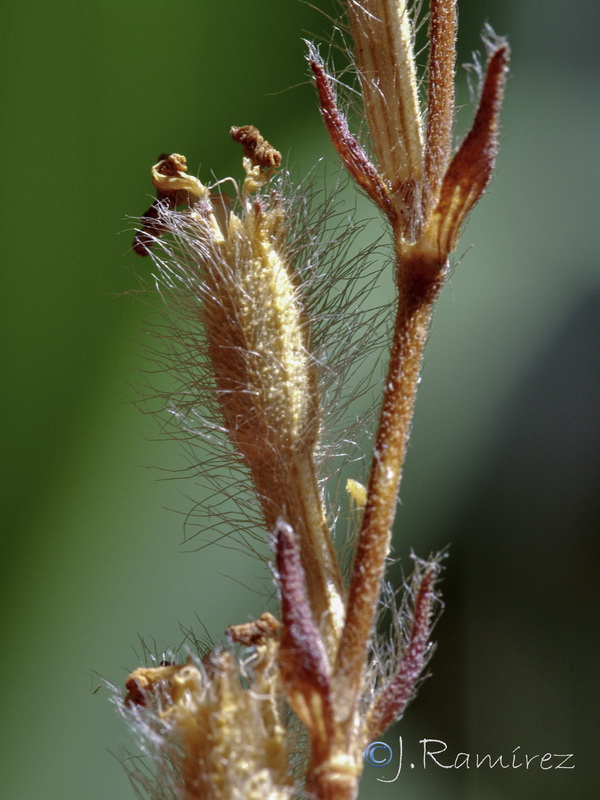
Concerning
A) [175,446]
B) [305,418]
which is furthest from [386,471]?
[175,446]

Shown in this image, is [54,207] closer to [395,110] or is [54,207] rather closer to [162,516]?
[162,516]

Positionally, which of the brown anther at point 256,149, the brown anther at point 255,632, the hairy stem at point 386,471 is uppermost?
the brown anther at point 256,149

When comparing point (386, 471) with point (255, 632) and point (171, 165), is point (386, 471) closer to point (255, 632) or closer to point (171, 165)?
point (255, 632)

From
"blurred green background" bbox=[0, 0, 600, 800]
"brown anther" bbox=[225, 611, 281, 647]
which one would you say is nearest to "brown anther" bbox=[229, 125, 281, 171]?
"brown anther" bbox=[225, 611, 281, 647]

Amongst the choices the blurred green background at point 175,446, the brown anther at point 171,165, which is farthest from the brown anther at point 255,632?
the blurred green background at point 175,446

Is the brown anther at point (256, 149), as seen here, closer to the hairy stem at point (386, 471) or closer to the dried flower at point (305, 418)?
the dried flower at point (305, 418)

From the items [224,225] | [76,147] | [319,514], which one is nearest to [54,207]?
[76,147]

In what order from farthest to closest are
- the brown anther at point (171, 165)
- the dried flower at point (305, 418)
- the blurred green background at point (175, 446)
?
the blurred green background at point (175, 446)
the brown anther at point (171, 165)
the dried flower at point (305, 418)
